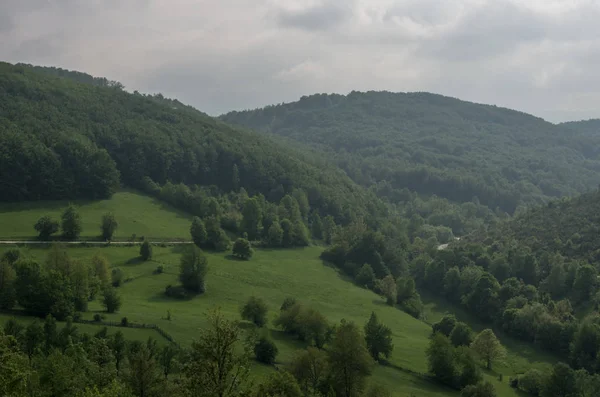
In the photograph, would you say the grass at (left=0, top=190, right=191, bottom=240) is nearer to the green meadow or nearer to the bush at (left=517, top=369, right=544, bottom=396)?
the green meadow

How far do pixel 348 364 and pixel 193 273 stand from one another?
4515cm

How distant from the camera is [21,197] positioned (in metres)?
141

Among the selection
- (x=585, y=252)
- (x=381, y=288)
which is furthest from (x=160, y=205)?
(x=585, y=252)

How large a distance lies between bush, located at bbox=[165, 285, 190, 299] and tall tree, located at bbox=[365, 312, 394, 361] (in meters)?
32.9

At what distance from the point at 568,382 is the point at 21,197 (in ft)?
404

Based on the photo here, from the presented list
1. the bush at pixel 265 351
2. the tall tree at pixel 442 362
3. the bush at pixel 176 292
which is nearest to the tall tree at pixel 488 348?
the tall tree at pixel 442 362

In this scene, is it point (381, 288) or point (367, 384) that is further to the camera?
point (381, 288)

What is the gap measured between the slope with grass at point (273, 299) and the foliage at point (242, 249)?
6.66 feet

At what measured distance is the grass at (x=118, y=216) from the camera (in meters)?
123

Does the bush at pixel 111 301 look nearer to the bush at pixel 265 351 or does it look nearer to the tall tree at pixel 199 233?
the bush at pixel 265 351

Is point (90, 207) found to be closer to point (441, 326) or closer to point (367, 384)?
point (441, 326)

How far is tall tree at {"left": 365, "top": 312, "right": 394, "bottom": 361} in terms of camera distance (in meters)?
83.9

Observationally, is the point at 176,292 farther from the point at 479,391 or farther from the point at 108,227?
the point at 479,391

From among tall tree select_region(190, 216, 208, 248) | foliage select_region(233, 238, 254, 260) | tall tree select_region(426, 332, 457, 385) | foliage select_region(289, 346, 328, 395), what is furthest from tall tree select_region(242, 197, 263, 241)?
foliage select_region(289, 346, 328, 395)
